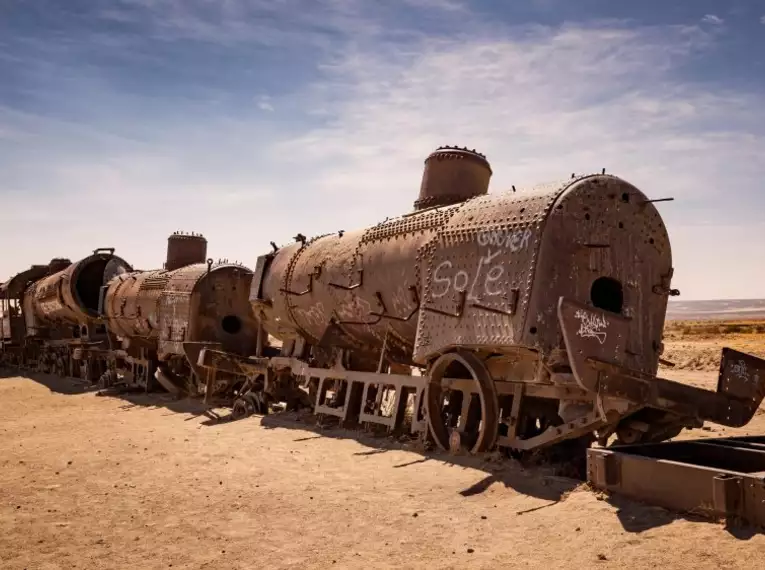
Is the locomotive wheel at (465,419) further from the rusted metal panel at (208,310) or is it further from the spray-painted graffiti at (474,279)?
the rusted metal panel at (208,310)

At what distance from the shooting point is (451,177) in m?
10.5

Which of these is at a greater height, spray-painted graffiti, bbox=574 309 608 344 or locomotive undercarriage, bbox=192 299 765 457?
spray-painted graffiti, bbox=574 309 608 344

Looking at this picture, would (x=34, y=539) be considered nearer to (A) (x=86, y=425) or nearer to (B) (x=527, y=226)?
(B) (x=527, y=226)

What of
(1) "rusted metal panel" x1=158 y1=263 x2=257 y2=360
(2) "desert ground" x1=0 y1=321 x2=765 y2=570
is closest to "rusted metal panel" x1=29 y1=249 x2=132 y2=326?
(1) "rusted metal panel" x1=158 y1=263 x2=257 y2=360

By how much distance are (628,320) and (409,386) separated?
134 inches

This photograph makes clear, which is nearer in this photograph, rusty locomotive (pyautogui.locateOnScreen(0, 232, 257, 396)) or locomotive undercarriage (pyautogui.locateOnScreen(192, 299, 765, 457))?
locomotive undercarriage (pyautogui.locateOnScreen(192, 299, 765, 457))

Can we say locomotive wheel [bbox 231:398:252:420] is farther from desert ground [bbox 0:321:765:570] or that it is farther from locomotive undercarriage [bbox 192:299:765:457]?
locomotive undercarriage [bbox 192:299:765:457]

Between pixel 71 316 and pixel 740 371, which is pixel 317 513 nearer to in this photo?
pixel 740 371

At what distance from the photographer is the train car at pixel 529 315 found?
22.7ft

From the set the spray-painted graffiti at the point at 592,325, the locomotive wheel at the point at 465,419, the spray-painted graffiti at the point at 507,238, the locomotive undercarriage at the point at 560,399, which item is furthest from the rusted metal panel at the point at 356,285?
the spray-painted graffiti at the point at 592,325

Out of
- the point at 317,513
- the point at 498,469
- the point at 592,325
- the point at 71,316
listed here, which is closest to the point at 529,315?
the point at 592,325

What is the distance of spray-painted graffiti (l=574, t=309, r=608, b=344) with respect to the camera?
6609 mm

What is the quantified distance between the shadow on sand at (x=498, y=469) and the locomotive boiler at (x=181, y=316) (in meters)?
1.71

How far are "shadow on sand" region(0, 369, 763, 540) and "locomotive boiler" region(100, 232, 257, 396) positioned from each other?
5.61 feet
